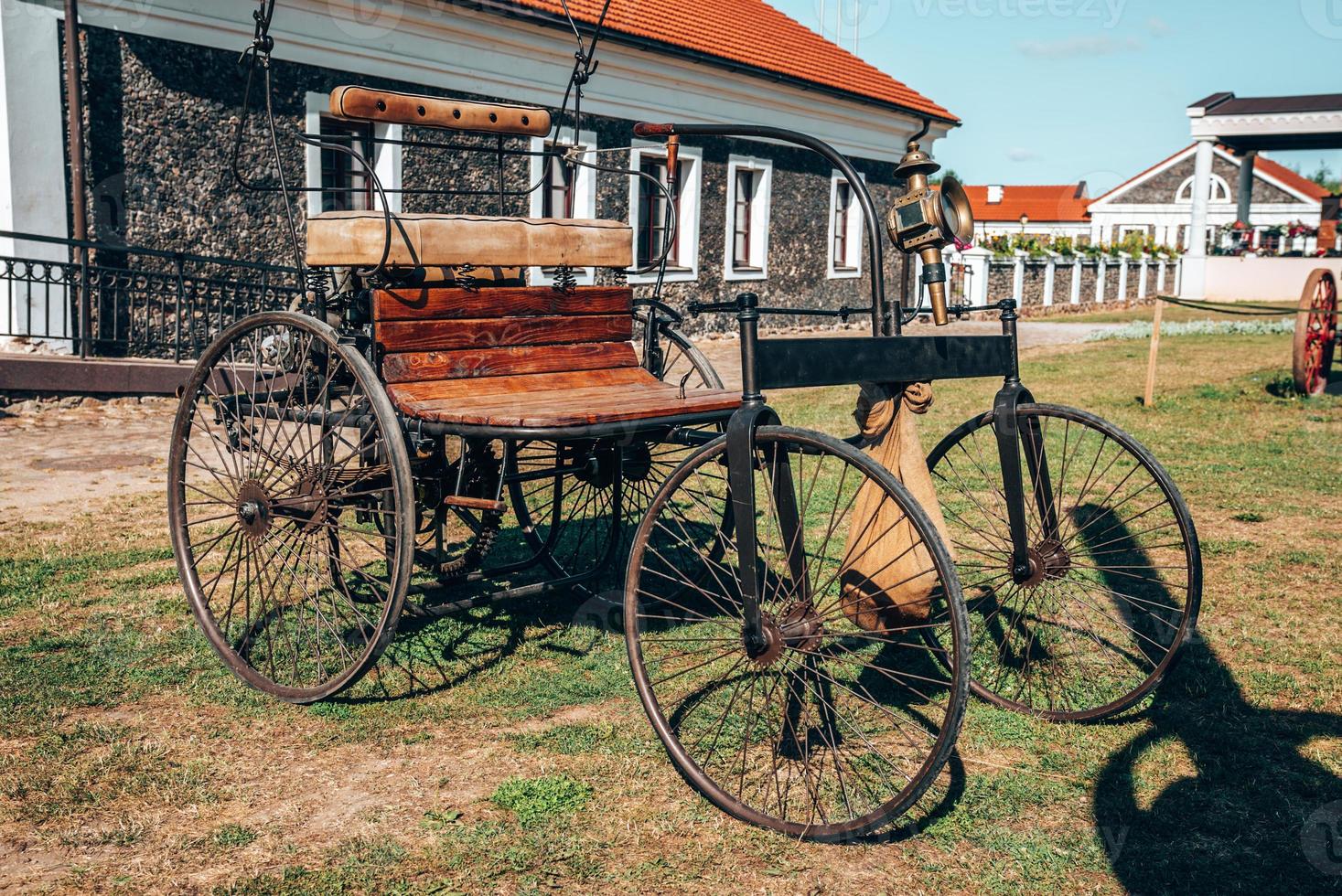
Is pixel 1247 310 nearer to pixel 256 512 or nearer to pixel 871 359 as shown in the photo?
pixel 871 359

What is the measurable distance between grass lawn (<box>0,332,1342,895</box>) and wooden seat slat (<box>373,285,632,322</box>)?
126 centimetres

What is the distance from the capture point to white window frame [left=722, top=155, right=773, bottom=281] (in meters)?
19.8

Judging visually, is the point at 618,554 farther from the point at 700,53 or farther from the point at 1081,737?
the point at 700,53

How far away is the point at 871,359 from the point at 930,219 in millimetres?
411

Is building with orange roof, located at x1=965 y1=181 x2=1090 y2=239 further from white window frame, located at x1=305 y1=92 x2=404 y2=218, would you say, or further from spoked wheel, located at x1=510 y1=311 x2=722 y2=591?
spoked wheel, located at x1=510 y1=311 x2=722 y2=591

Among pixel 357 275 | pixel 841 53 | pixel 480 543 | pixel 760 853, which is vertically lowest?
pixel 760 853

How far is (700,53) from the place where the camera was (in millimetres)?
17750

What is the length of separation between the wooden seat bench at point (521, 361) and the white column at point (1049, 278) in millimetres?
28559

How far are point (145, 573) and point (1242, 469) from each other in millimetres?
6887

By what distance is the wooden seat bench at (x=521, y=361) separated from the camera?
3422mm

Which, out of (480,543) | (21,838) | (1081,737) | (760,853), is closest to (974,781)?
(1081,737)

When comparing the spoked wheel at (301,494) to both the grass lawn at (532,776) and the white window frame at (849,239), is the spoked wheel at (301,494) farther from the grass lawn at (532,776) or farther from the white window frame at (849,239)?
the white window frame at (849,239)

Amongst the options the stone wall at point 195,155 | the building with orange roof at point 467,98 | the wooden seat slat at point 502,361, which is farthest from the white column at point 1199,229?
the wooden seat slat at point 502,361

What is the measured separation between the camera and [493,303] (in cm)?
392
